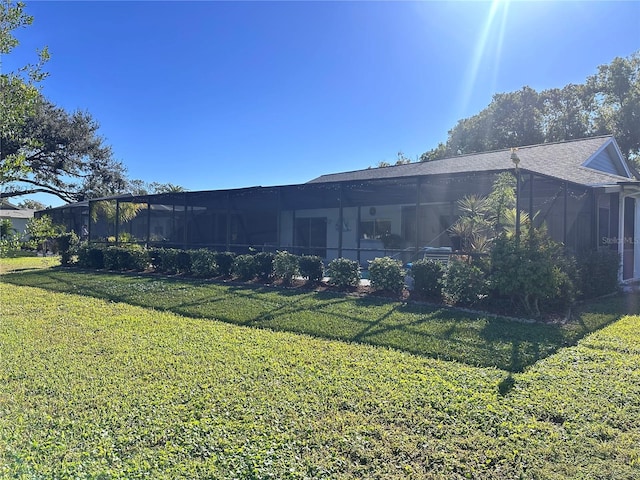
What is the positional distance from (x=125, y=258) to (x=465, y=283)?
1118 cm

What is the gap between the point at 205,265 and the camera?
12.1 meters

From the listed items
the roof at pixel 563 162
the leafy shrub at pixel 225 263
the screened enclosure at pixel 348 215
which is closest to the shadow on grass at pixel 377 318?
the leafy shrub at pixel 225 263

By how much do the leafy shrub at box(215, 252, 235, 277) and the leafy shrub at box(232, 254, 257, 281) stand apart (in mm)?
490

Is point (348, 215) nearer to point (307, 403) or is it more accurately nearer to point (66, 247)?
point (66, 247)

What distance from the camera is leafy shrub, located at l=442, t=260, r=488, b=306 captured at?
7515mm

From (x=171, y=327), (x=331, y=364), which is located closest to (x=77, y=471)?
(x=331, y=364)

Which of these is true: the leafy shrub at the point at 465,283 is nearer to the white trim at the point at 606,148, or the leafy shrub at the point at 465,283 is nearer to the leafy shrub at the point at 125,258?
the white trim at the point at 606,148

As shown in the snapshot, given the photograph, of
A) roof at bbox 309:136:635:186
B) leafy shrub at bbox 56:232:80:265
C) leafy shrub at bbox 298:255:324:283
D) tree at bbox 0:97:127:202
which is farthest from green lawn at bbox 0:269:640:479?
tree at bbox 0:97:127:202

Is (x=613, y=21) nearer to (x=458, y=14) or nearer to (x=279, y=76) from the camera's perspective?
(x=458, y=14)

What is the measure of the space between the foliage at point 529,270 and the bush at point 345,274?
3.25 m

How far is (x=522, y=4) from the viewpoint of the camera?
378 inches

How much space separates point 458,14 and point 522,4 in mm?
1565

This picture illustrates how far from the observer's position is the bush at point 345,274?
9664 millimetres

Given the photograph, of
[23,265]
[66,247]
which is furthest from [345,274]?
[23,265]
